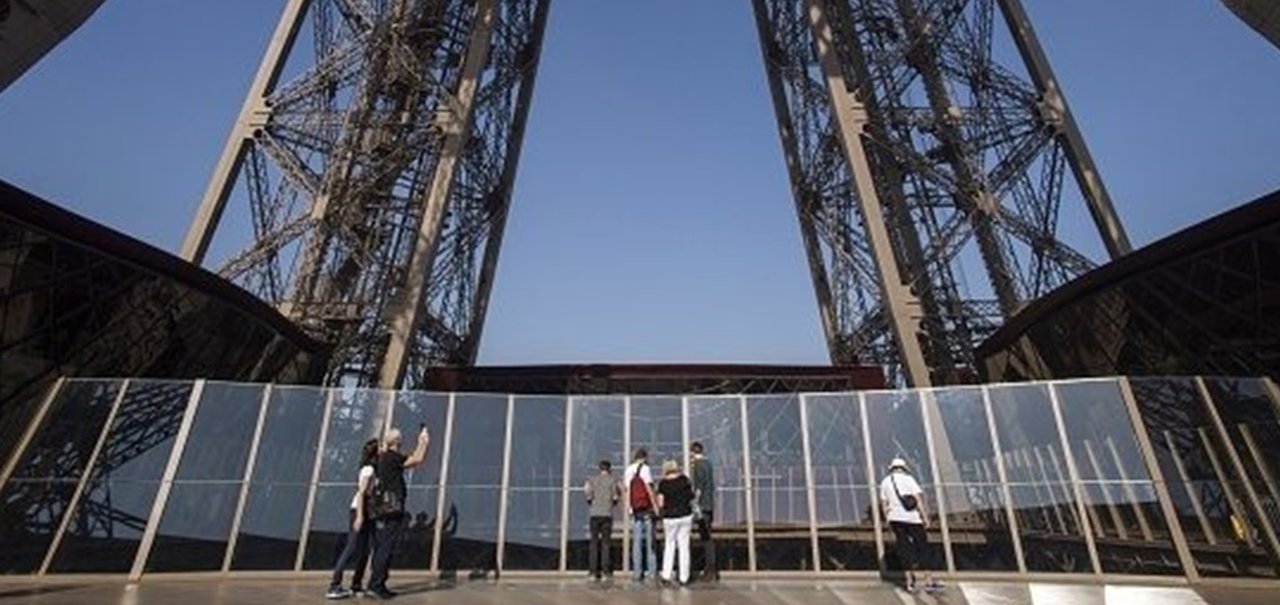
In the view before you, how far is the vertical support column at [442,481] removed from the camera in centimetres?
1011

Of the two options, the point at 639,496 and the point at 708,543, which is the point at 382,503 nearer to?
the point at 639,496

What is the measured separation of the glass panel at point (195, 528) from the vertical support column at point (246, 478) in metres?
0.04

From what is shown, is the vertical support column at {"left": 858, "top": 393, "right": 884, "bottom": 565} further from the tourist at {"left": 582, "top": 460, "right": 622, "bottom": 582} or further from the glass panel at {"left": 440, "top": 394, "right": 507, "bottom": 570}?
the glass panel at {"left": 440, "top": 394, "right": 507, "bottom": 570}

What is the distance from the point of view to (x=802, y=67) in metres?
31.9

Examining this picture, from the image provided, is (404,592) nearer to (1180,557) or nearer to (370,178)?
(1180,557)

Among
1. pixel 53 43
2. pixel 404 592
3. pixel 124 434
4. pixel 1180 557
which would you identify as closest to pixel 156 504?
pixel 124 434

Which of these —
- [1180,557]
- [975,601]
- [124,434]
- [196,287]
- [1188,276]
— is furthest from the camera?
[196,287]

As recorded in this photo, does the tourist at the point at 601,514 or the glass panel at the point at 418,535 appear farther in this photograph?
the glass panel at the point at 418,535

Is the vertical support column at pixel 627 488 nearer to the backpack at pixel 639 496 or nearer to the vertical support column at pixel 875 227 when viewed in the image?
the backpack at pixel 639 496

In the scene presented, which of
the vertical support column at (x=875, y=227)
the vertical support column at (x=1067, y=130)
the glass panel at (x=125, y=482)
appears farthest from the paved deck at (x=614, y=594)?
the vertical support column at (x=1067, y=130)

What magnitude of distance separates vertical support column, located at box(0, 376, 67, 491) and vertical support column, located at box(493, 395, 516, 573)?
17.4 feet

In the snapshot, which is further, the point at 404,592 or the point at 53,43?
the point at 53,43

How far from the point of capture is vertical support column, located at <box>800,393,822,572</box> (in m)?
10.2

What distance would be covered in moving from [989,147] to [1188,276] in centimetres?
974
